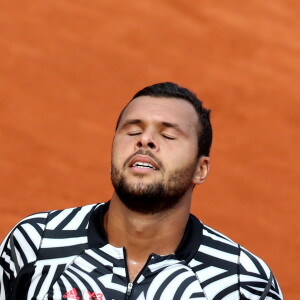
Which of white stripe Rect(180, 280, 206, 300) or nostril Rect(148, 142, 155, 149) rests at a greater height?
nostril Rect(148, 142, 155, 149)

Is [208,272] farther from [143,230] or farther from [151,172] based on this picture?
[151,172]

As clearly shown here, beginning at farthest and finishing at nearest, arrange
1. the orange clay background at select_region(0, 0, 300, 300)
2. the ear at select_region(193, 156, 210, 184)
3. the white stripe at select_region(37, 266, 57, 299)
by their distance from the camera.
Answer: the orange clay background at select_region(0, 0, 300, 300) < the ear at select_region(193, 156, 210, 184) < the white stripe at select_region(37, 266, 57, 299)

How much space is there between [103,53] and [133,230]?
2071 millimetres

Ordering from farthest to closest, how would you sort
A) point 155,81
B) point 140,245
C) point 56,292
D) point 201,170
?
point 155,81 → point 201,170 → point 140,245 → point 56,292

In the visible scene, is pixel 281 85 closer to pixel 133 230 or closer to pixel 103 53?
pixel 103 53

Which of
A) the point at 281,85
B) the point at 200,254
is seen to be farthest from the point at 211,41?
the point at 200,254

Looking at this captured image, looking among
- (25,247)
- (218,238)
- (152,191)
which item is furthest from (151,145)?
(25,247)

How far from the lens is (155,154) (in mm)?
2734

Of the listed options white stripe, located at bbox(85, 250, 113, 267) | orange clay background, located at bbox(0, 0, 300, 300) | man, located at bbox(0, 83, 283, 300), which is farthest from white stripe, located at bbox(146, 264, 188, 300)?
orange clay background, located at bbox(0, 0, 300, 300)

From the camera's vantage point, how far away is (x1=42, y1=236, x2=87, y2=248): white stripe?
2.75 meters

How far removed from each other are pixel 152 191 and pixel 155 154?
116 mm

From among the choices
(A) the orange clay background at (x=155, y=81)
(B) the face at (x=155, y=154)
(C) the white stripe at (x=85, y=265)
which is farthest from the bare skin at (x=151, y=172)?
(A) the orange clay background at (x=155, y=81)

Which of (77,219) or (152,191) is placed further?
(77,219)

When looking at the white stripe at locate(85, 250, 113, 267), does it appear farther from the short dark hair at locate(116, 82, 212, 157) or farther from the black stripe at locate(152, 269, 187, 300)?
the short dark hair at locate(116, 82, 212, 157)
